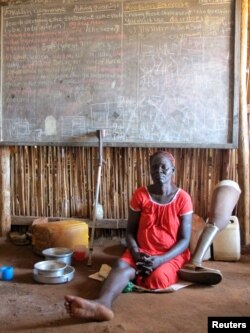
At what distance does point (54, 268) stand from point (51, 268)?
0.08 ft

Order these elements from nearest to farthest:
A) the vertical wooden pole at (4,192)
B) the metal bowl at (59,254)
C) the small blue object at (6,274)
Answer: the small blue object at (6,274)
the metal bowl at (59,254)
the vertical wooden pole at (4,192)

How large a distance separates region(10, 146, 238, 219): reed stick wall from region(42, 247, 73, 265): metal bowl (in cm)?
Result: 78

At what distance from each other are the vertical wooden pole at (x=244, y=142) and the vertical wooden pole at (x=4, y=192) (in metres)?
2.35

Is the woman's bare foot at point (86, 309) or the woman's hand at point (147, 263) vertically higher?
the woman's hand at point (147, 263)

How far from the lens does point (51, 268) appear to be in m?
3.07

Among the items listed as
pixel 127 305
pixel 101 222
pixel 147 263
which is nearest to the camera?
pixel 127 305

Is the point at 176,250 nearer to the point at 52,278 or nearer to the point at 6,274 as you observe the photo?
the point at 52,278

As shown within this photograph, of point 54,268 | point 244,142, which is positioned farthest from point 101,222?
point 244,142

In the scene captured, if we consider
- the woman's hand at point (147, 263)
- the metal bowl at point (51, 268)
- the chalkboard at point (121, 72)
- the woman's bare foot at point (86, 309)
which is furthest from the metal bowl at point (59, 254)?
the chalkboard at point (121, 72)

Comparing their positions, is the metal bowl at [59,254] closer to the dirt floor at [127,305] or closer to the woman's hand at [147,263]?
the dirt floor at [127,305]

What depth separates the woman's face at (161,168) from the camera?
115 inches

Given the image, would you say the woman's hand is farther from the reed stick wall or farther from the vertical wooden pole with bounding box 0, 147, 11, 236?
the vertical wooden pole with bounding box 0, 147, 11, 236

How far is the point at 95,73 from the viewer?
381 cm

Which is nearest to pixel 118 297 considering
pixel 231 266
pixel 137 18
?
pixel 231 266
